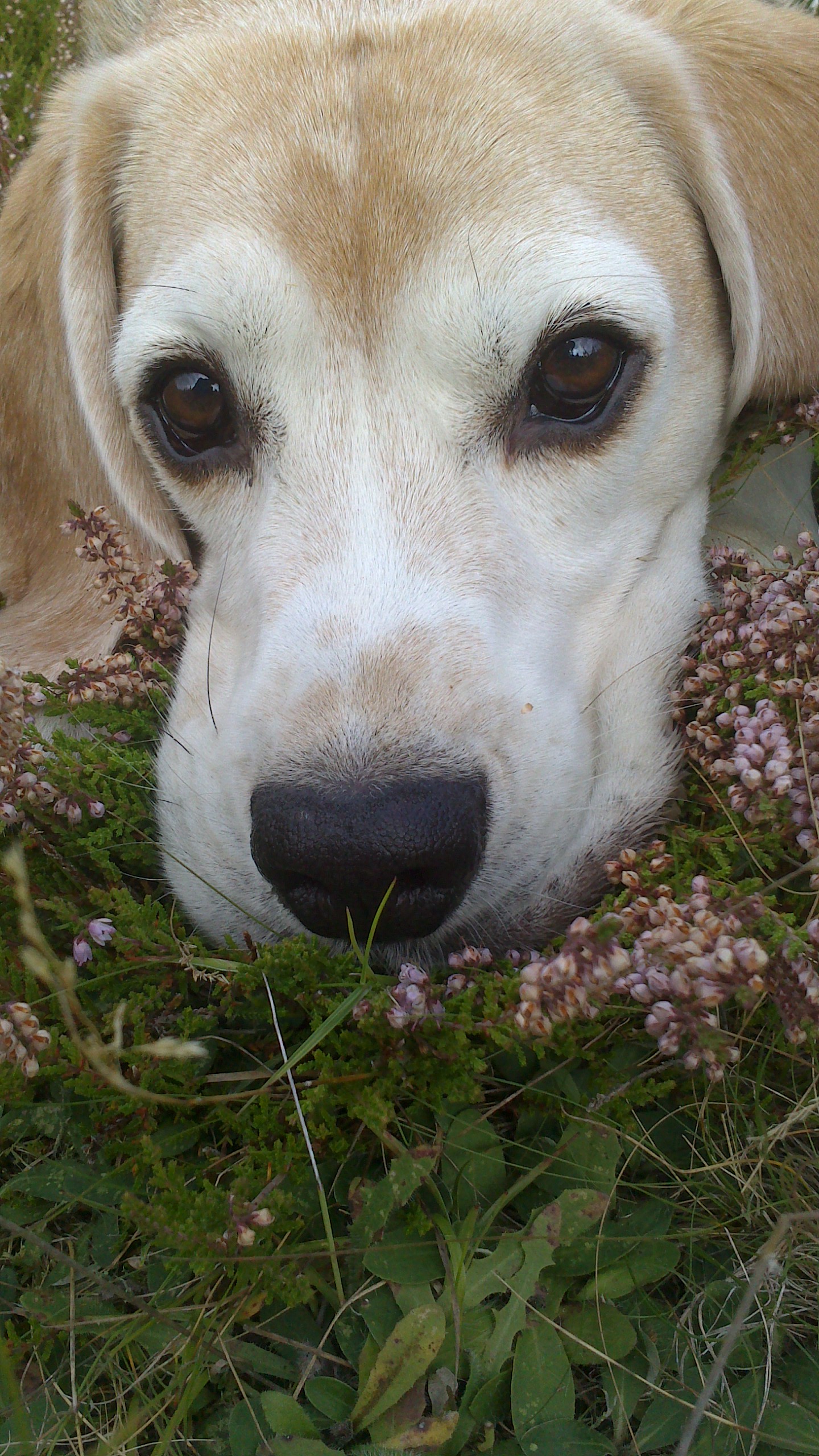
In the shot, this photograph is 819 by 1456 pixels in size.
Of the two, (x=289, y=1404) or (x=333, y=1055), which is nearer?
(x=289, y=1404)

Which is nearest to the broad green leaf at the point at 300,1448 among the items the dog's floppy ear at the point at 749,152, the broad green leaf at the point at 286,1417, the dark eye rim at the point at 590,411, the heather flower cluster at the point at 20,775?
the broad green leaf at the point at 286,1417

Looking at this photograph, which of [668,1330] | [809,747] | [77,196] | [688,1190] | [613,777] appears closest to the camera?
[668,1330]

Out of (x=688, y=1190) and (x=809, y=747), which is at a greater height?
(x=809, y=747)

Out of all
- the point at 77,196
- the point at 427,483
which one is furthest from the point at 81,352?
the point at 427,483

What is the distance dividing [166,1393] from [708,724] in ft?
5.09

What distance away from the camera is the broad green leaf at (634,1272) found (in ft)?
5.62

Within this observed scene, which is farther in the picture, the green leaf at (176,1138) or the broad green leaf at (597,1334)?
the green leaf at (176,1138)

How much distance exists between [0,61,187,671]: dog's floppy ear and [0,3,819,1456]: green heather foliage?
1051 mm

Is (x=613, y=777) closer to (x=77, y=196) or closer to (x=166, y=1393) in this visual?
(x=166, y=1393)

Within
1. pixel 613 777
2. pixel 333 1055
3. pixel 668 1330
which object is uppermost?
pixel 613 777

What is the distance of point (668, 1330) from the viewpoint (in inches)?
67.2

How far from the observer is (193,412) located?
236cm

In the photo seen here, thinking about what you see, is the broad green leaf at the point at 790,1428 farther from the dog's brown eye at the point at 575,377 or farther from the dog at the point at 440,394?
the dog's brown eye at the point at 575,377

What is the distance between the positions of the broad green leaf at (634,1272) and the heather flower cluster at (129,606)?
5.16 feet
